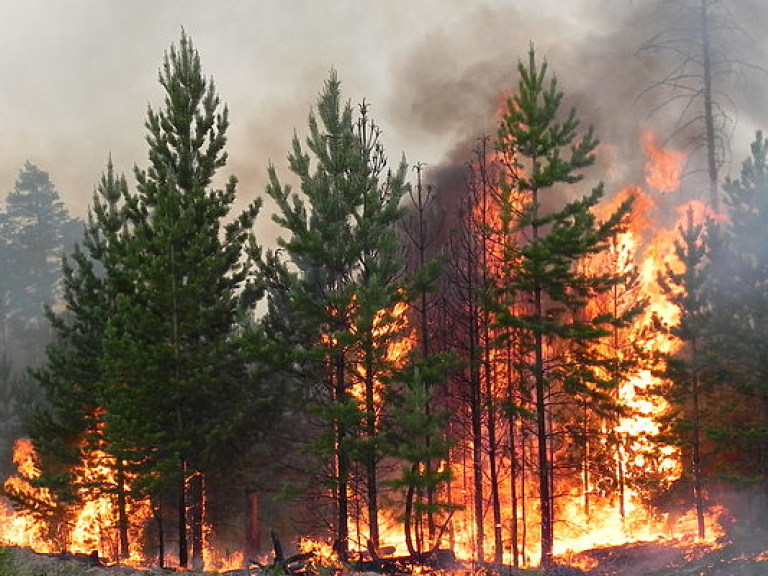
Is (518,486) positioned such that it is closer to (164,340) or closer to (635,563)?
(635,563)

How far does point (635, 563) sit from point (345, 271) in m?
12.3

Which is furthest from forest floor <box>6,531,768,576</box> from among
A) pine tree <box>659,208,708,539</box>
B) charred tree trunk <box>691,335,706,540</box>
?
pine tree <box>659,208,708,539</box>

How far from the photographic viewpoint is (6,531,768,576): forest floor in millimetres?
17500

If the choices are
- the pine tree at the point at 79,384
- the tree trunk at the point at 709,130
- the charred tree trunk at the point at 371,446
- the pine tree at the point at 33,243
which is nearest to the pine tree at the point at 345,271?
the charred tree trunk at the point at 371,446

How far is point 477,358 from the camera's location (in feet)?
81.6

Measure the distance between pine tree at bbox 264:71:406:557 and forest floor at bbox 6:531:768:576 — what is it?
15.3 feet

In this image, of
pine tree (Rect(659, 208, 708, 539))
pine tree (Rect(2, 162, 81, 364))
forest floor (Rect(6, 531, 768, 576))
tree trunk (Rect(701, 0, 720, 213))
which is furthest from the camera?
pine tree (Rect(2, 162, 81, 364))

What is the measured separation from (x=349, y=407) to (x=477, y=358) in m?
5.56

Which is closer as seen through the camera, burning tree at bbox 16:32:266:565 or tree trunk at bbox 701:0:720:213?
burning tree at bbox 16:32:266:565

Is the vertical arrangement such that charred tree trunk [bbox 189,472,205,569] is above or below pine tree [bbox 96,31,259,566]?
below

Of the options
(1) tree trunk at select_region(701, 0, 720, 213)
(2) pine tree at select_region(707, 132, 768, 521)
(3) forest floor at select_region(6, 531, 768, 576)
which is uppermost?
(1) tree trunk at select_region(701, 0, 720, 213)

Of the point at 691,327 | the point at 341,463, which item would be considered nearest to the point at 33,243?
the point at 341,463

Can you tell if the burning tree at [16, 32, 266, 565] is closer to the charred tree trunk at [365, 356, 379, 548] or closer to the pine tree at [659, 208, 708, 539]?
the charred tree trunk at [365, 356, 379, 548]

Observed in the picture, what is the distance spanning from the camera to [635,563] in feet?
76.2
